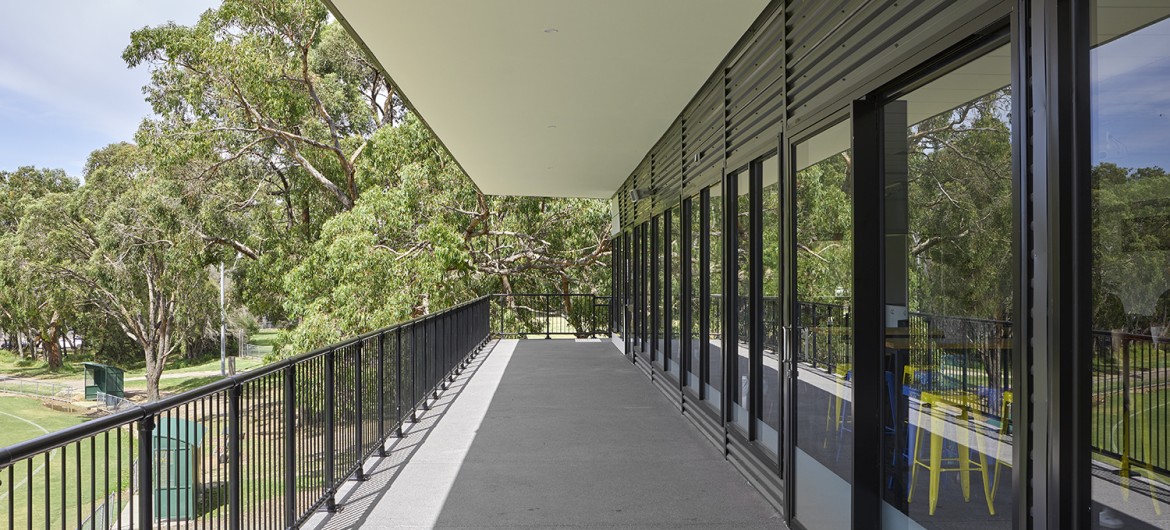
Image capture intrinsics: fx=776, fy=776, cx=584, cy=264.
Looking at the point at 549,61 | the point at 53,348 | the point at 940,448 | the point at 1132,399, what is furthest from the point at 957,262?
the point at 53,348

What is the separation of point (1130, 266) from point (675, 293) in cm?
652

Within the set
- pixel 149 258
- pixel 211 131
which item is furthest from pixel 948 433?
pixel 149 258

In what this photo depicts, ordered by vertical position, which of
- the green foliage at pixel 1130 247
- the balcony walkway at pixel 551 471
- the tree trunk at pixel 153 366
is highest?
the green foliage at pixel 1130 247

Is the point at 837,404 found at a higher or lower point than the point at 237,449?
higher

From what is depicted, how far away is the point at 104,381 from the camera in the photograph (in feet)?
94.8

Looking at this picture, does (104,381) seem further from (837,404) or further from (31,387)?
(837,404)

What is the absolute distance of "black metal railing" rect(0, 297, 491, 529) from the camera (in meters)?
2.10

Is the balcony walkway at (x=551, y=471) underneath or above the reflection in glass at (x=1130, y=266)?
underneath

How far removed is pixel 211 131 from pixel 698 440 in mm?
16772

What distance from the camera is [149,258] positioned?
22.8 meters

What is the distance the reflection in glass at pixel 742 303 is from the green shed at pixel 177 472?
133 inches

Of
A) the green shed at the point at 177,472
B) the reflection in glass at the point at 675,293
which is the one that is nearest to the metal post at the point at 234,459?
the green shed at the point at 177,472

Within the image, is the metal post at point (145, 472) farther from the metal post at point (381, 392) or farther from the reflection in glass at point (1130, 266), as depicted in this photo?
the metal post at point (381, 392)

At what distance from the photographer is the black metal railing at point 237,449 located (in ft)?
6.89
